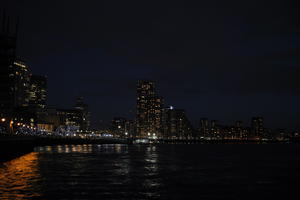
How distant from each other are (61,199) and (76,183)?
10.4 m

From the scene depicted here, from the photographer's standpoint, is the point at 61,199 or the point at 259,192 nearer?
the point at 61,199

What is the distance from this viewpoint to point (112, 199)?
3253 centimetres

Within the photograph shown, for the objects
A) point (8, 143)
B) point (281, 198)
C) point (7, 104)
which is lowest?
point (281, 198)

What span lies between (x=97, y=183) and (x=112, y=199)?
10.6 meters

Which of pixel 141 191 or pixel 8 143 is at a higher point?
pixel 8 143

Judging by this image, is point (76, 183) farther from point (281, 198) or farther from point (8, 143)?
point (8, 143)

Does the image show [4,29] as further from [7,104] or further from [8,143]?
[8,143]

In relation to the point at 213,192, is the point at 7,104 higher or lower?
higher

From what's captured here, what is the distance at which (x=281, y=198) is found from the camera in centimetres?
3538

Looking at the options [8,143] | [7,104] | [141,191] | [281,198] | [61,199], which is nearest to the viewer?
[61,199]

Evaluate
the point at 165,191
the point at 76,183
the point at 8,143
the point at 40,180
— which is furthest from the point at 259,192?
the point at 8,143

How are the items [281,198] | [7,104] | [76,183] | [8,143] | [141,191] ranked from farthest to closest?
1. [7,104]
2. [8,143]
3. [76,183]
4. [141,191]
5. [281,198]

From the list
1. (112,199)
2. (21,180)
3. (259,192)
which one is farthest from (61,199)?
(259,192)

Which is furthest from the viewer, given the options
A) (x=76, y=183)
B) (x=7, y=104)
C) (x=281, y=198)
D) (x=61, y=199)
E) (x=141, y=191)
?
(x=7, y=104)
